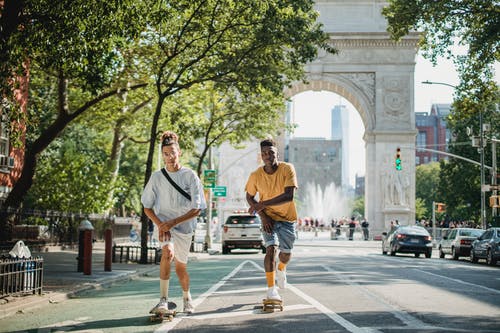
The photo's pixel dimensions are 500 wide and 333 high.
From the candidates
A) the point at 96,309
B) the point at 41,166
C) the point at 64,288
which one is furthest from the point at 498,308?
the point at 41,166

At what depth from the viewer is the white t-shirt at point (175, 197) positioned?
841 cm

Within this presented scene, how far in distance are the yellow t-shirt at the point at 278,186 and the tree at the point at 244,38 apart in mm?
11643

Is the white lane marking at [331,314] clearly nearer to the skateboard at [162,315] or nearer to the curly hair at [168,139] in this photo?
the skateboard at [162,315]

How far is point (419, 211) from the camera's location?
330 feet

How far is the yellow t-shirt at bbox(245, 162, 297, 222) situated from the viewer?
9.09 metres

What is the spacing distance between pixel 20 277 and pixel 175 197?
370 centimetres

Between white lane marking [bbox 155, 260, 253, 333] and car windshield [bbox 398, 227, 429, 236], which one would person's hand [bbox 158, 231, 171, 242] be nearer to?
white lane marking [bbox 155, 260, 253, 333]

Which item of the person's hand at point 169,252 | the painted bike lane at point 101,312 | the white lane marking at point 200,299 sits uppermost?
the person's hand at point 169,252

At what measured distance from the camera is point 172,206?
8453 millimetres

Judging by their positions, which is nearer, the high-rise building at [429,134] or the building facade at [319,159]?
the high-rise building at [429,134]

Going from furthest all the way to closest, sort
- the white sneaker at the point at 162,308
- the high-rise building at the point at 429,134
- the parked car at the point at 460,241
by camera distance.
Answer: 1. the high-rise building at the point at 429,134
2. the parked car at the point at 460,241
3. the white sneaker at the point at 162,308

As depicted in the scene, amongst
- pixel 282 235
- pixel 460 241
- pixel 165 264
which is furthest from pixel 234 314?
pixel 460 241

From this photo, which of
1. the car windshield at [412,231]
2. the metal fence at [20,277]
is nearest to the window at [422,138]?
the car windshield at [412,231]

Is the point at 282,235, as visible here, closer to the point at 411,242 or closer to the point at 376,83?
the point at 411,242
